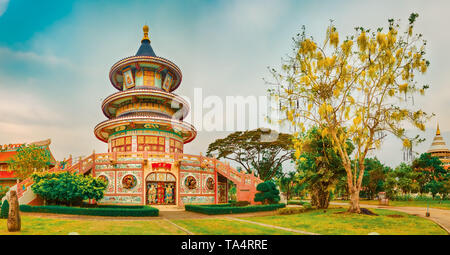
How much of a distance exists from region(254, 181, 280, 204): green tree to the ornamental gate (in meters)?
8.81

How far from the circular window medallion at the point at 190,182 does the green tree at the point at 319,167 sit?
1125 cm

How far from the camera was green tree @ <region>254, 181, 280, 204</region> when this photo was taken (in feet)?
93.4

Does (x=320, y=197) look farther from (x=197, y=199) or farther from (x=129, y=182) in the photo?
(x=129, y=182)

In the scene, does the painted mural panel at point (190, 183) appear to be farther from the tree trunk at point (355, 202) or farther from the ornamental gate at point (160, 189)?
the tree trunk at point (355, 202)

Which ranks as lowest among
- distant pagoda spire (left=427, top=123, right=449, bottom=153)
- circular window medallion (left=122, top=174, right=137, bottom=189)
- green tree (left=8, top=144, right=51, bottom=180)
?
circular window medallion (left=122, top=174, right=137, bottom=189)

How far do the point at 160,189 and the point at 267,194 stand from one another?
11.0m

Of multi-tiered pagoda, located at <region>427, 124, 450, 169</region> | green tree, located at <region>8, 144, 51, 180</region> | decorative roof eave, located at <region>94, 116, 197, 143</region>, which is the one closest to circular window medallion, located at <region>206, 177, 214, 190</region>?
decorative roof eave, located at <region>94, 116, 197, 143</region>

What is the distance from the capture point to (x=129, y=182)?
28.5 m

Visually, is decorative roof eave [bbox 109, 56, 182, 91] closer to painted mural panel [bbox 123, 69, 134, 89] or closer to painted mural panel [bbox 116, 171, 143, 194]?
painted mural panel [bbox 123, 69, 134, 89]

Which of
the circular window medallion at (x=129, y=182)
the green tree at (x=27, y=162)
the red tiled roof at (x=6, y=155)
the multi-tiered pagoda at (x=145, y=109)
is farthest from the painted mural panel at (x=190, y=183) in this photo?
the red tiled roof at (x=6, y=155)

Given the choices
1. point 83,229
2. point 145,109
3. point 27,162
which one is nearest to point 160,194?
point 145,109

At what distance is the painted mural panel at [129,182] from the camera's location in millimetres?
28578
